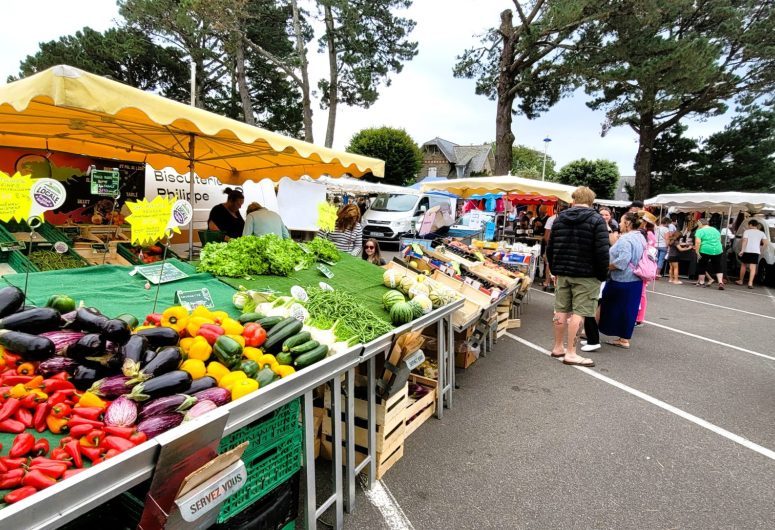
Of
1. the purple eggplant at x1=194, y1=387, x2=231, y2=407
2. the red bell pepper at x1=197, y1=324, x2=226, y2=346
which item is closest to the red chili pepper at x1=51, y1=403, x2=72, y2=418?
the purple eggplant at x1=194, y1=387, x2=231, y2=407

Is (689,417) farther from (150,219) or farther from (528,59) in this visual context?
(528,59)

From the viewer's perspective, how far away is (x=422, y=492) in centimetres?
282

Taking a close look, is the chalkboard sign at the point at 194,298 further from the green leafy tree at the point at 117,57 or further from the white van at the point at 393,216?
the green leafy tree at the point at 117,57

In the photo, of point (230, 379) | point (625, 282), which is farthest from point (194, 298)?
point (625, 282)

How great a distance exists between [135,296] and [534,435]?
3.38 metres

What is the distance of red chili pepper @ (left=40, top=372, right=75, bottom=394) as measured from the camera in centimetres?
167

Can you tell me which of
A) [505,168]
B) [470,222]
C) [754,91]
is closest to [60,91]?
[470,222]

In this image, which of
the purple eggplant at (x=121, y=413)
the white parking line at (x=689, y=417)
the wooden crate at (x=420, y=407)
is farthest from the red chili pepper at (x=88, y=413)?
the white parking line at (x=689, y=417)

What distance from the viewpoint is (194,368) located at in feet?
6.43

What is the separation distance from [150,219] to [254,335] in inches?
41.6

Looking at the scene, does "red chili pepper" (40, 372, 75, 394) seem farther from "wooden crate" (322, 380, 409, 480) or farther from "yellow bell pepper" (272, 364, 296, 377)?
"wooden crate" (322, 380, 409, 480)

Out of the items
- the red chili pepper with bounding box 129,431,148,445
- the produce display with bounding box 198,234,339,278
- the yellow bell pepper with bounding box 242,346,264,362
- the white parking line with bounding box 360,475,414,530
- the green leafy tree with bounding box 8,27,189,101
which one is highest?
the green leafy tree with bounding box 8,27,189,101

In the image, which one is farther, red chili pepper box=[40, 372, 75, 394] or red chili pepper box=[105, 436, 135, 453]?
red chili pepper box=[40, 372, 75, 394]

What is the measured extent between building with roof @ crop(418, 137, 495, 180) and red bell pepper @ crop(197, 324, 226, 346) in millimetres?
50280
